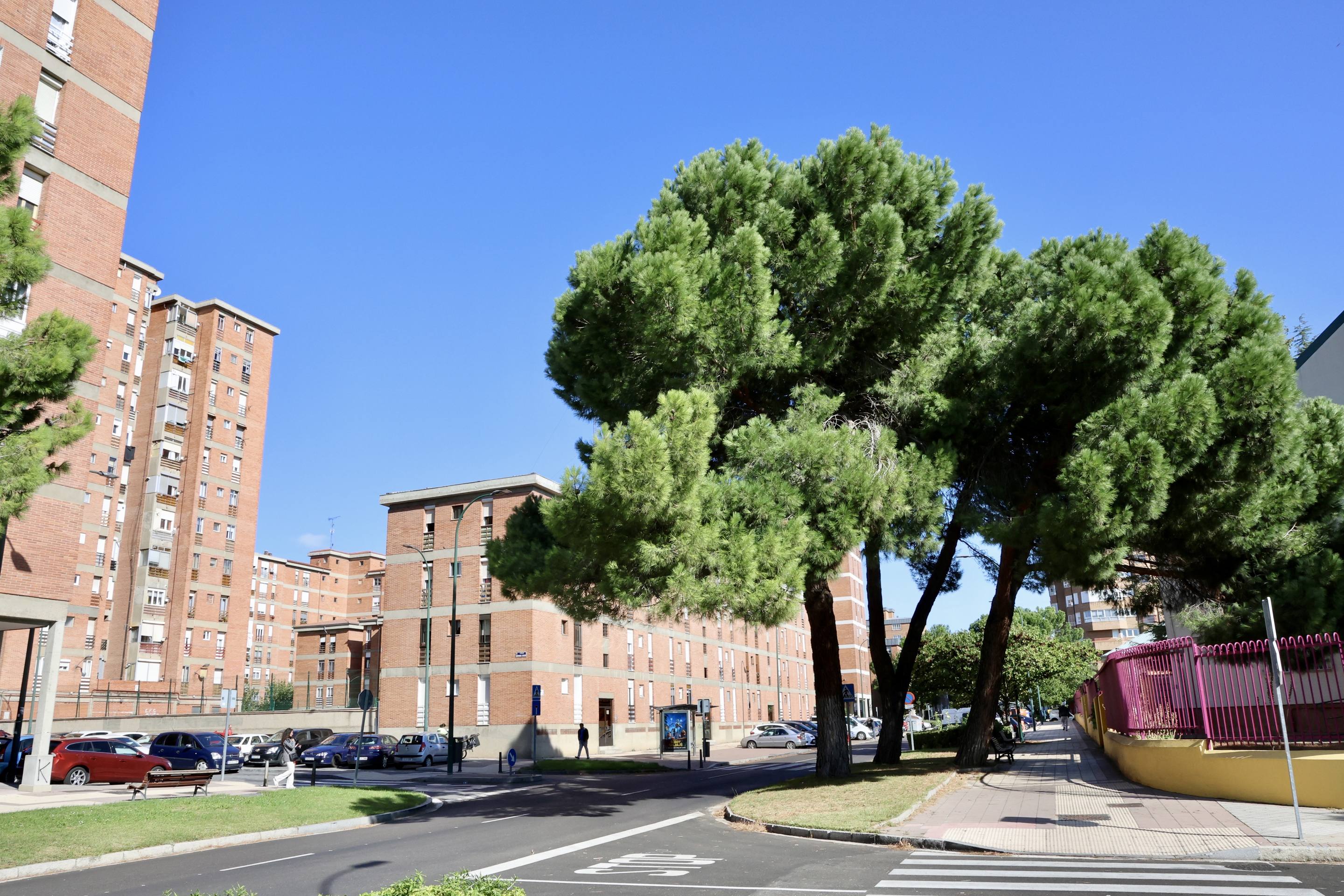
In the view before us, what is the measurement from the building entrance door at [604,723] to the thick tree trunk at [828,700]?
30305 millimetres

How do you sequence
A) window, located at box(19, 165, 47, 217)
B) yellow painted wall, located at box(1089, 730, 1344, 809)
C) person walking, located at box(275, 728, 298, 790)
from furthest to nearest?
person walking, located at box(275, 728, 298, 790) → window, located at box(19, 165, 47, 217) → yellow painted wall, located at box(1089, 730, 1344, 809)

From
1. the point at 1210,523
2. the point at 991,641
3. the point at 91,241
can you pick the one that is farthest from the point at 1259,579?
the point at 91,241

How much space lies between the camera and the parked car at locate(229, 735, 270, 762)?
120ft

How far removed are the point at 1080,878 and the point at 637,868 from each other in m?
4.88

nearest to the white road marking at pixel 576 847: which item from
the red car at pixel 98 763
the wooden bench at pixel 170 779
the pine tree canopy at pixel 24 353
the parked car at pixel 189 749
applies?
the pine tree canopy at pixel 24 353

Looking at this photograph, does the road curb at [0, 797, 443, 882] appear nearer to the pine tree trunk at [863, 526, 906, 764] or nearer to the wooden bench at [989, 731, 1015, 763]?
the pine tree trunk at [863, 526, 906, 764]

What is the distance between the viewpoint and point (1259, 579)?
17.7 meters

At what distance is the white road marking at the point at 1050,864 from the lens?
31.7ft

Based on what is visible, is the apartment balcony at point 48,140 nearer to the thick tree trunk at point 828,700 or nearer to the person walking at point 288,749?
the person walking at point 288,749

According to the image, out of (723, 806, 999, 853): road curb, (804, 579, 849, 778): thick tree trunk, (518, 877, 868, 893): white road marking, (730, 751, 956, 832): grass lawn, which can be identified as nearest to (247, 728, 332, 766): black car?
(804, 579, 849, 778): thick tree trunk

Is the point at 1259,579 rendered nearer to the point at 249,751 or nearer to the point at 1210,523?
the point at 1210,523

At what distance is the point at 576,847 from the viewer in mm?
13031

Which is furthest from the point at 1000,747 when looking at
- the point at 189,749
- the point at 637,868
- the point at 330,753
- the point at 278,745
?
the point at 278,745

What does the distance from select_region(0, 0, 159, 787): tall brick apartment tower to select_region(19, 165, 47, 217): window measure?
0.10 ft
